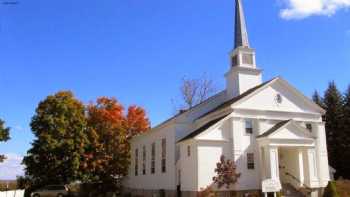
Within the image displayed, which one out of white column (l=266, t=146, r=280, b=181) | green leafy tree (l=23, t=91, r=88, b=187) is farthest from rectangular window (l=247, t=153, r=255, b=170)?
green leafy tree (l=23, t=91, r=88, b=187)

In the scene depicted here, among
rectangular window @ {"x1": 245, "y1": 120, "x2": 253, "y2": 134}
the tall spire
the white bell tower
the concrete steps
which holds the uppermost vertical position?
the tall spire

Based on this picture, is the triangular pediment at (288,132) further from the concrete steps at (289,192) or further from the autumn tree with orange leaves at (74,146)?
the autumn tree with orange leaves at (74,146)

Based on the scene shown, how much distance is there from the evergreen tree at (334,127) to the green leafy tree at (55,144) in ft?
96.8

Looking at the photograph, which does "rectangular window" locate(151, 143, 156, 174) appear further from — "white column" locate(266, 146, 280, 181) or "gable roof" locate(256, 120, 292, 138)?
"white column" locate(266, 146, 280, 181)

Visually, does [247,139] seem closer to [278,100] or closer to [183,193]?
[278,100]

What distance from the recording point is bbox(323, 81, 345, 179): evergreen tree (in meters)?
46.4

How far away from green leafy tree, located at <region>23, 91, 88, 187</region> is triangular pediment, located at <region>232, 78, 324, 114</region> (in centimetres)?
2105

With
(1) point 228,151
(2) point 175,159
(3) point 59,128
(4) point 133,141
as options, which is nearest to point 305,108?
(1) point 228,151

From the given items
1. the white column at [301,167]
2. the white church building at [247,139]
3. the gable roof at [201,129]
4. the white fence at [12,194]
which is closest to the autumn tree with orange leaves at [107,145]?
the white fence at [12,194]

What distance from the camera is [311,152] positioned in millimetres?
31469

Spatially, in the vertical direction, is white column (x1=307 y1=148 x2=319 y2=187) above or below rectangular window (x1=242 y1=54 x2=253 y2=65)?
below

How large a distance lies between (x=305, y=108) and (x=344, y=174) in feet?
54.3

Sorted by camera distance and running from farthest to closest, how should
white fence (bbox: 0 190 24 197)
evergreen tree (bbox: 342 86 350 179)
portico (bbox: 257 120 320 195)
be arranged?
1. evergreen tree (bbox: 342 86 350 179)
2. white fence (bbox: 0 190 24 197)
3. portico (bbox: 257 120 320 195)

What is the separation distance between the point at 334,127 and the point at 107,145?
1117 inches
